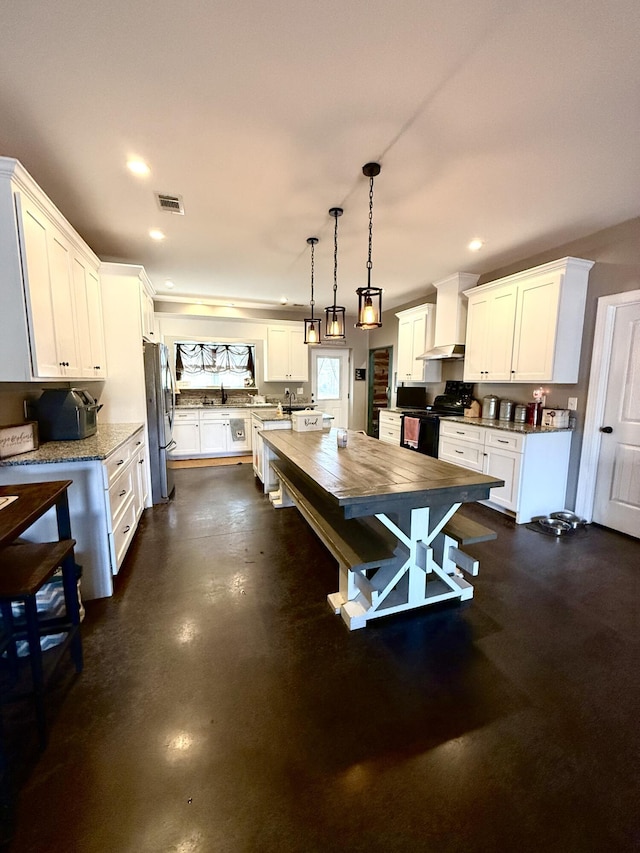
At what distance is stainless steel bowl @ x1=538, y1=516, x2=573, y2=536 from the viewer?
3.14 metres

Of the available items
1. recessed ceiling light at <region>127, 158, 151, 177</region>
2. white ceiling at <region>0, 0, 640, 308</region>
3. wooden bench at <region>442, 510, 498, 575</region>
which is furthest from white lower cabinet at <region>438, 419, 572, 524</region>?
recessed ceiling light at <region>127, 158, 151, 177</region>

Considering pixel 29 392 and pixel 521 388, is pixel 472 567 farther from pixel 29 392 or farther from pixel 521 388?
pixel 29 392

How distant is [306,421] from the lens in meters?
3.74

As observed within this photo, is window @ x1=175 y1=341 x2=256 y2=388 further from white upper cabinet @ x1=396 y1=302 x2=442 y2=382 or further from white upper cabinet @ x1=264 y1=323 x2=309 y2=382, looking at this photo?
white upper cabinet @ x1=396 y1=302 x2=442 y2=382

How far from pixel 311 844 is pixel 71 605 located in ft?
4.38

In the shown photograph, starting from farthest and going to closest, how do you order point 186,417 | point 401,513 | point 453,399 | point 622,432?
1. point 186,417
2. point 453,399
3. point 622,432
4. point 401,513

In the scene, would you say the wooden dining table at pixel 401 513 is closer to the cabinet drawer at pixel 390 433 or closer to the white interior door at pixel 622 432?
the white interior door at pixel 622 432

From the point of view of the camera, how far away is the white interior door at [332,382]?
717 cm

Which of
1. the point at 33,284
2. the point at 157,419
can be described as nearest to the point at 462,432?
the point at 157,419

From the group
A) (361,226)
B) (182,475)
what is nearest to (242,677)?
(361,226)

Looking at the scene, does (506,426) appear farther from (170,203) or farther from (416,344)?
(170,203)

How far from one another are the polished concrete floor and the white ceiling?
2.70 m

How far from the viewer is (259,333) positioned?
6309mm

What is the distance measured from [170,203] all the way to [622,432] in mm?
4198
